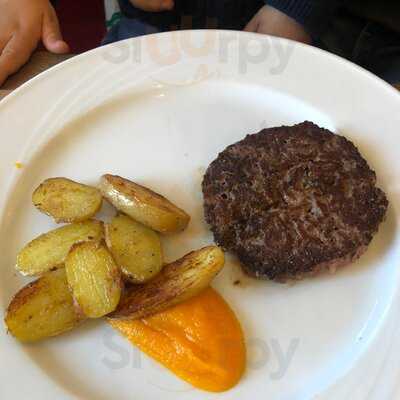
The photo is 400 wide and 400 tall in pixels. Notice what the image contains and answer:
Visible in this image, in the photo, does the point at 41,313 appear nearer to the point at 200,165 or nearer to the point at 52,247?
the point at 52,247

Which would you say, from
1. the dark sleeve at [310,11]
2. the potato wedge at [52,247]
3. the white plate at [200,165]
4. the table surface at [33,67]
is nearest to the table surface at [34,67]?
the table surface at [33,67]

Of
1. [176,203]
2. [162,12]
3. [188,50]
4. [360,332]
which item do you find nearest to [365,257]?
[360,332]

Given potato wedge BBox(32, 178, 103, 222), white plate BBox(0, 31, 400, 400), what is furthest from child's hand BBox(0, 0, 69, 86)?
potato wedge BBox(32, 178, 103, 222)

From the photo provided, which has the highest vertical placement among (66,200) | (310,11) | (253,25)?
(310,11)

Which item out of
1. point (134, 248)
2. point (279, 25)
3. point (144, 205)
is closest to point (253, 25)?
point (279, 25)

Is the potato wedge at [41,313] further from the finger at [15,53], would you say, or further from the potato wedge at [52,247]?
the finger at [15,53]

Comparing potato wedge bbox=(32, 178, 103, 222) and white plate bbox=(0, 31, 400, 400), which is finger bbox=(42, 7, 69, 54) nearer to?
white plate bbox=(0, 31, 400, 400)
